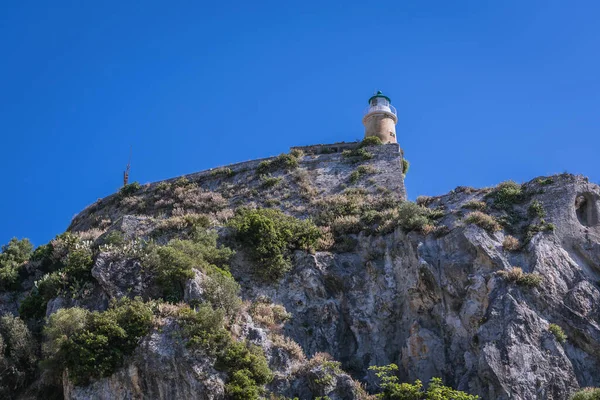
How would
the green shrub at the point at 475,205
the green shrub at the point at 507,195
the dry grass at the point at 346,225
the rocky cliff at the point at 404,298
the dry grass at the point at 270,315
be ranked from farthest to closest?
the dry grass at the point at 346,225
the green shrub at the point at 507,195
the green shrub at the point at 475,205
the dry grass at the point at 270,315
the rocky cliff at the point at 404,298

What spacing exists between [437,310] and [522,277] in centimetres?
271

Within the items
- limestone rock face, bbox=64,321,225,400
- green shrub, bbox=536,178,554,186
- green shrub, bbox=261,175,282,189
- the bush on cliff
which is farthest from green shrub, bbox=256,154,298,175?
limestone rock face, bbox=64,321,225,400

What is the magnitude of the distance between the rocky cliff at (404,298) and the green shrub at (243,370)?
0.85ft

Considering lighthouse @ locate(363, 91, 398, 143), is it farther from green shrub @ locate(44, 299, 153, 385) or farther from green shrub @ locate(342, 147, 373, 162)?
green shrub @ locate(44, 299, 153, 385)

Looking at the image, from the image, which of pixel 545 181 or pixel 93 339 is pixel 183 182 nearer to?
pixel 93 339

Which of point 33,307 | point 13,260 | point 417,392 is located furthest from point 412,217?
point 13,260

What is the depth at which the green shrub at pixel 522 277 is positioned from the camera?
68.7ft

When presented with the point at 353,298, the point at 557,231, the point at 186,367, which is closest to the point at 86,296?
the point at 186,367

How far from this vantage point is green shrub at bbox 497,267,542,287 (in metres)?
21.0

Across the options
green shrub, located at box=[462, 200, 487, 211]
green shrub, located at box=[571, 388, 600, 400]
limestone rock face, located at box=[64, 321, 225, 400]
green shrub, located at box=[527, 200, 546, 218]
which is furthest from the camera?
green shrub, located at box=[462, 200, 487, 211]

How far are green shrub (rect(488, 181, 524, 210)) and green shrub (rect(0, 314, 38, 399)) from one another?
16.1 m

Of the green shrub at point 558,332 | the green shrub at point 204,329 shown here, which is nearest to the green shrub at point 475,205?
the green shrub at point 558,332

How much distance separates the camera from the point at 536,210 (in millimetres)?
24141

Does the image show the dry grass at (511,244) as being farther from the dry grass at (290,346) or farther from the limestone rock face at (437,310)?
the dry grass at (290,346)
